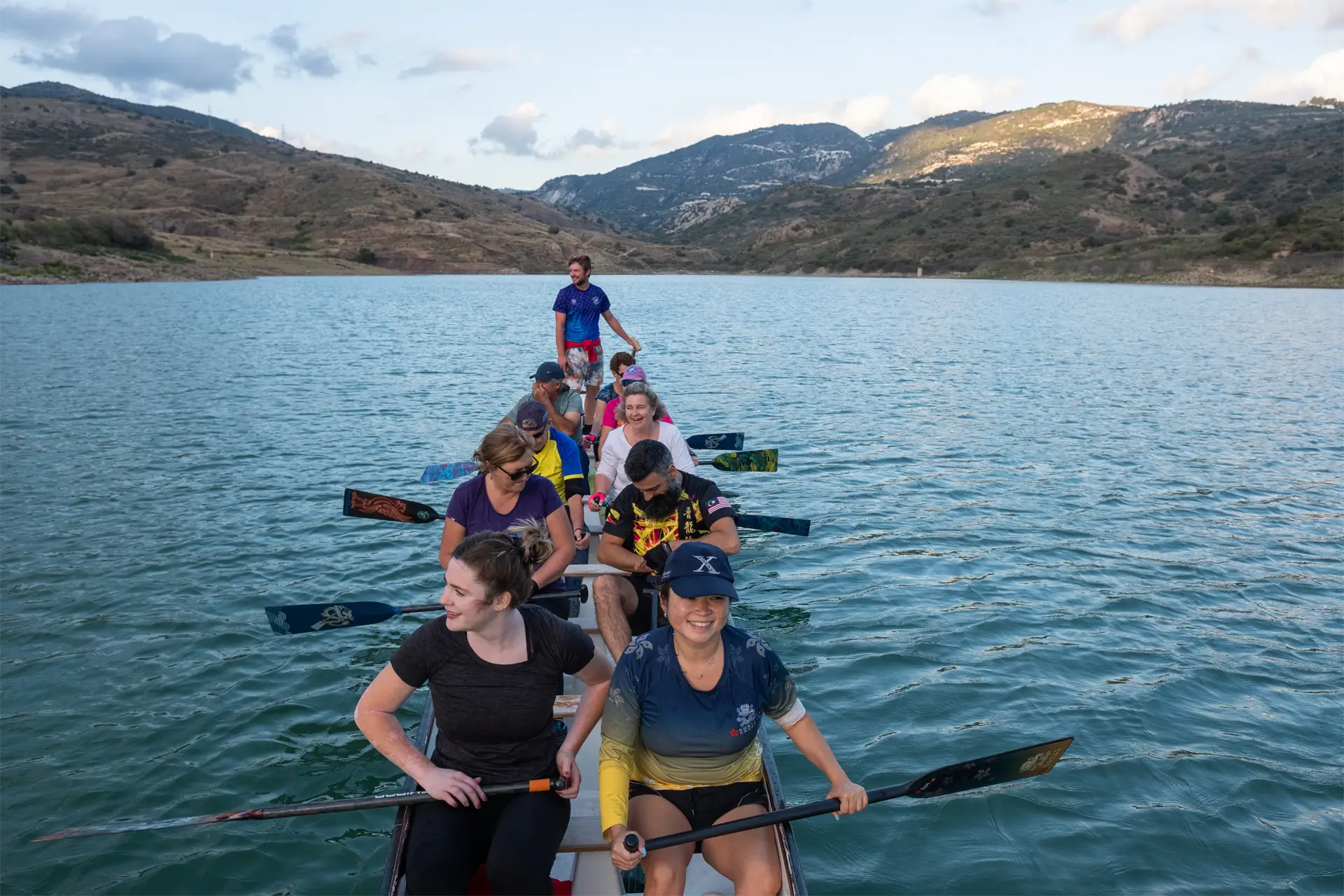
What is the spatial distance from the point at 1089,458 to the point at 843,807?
15778 mm

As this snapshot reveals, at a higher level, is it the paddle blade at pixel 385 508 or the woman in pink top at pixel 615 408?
the woman in pink top at pixel 615 408

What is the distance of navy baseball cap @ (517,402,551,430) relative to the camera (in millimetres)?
8055

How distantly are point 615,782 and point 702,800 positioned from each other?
51 cm

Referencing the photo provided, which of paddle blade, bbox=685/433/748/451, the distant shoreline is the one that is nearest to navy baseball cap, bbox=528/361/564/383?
paddle blade, bbox=685/433/748/451

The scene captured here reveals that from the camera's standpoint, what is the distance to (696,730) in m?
4.55

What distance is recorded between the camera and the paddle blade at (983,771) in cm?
511

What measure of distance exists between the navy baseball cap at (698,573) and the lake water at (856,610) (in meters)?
2.96

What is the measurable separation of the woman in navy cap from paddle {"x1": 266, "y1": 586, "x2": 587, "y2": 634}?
2.66 m

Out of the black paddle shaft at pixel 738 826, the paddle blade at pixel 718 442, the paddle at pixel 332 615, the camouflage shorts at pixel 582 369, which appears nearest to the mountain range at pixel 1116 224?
the paddle blade at pixel 718 442

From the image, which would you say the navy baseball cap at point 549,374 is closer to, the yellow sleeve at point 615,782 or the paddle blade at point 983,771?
the yellow sleeve at point 615,782

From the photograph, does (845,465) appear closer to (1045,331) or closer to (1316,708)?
(1316,708)

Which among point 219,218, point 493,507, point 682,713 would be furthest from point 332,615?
point 219,218

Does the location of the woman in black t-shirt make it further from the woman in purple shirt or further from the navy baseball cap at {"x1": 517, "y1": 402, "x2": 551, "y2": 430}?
the navy baseball cap at {"x1": 517, "y1": 402, "x2": 551, "y2": 430}

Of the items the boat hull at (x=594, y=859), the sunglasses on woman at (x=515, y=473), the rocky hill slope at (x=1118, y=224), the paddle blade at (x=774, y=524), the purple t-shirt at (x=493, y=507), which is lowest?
the boat hull at (x=594, y=859)
